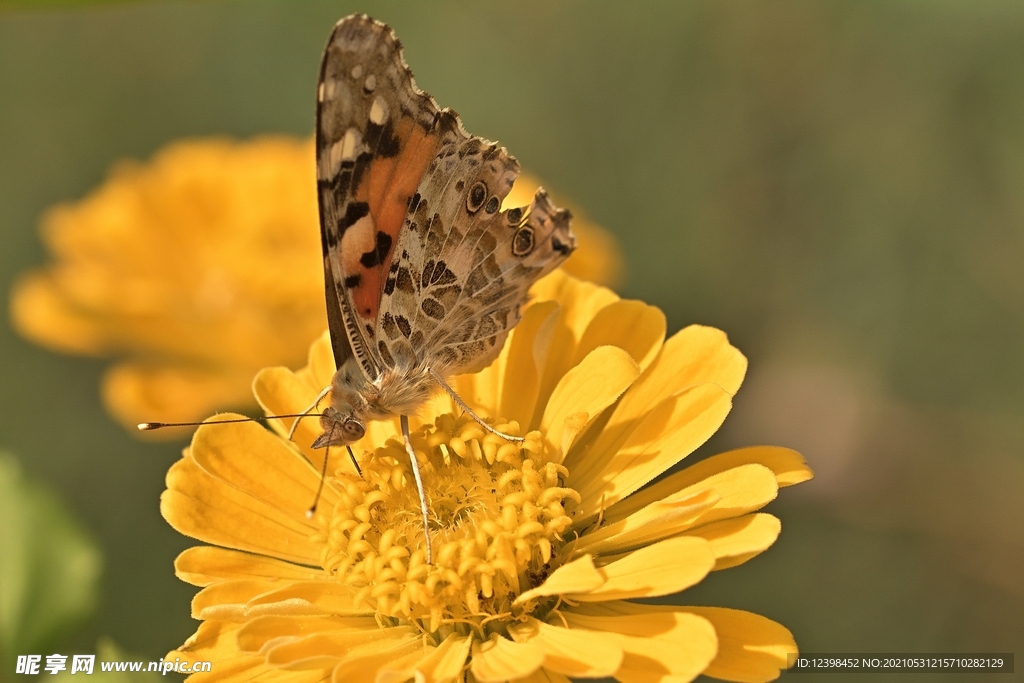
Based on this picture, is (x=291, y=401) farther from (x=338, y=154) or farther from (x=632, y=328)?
(x=632, y=328)

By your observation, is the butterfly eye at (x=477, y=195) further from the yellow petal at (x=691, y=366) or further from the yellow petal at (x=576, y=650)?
the yellow petal at (x=576, y=650)

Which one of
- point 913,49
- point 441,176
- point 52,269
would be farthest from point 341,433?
point 913,49

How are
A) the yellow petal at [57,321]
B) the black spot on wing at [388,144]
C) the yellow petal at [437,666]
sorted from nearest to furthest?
the yellow petal at [437,666] → the black spot on wing at [388,144] → the yellow petal at [57,321]

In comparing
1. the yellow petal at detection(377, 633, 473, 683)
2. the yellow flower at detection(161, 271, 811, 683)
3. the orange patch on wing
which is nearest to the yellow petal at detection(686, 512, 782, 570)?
the yellow flower at detection(161, 271, 811, 683)

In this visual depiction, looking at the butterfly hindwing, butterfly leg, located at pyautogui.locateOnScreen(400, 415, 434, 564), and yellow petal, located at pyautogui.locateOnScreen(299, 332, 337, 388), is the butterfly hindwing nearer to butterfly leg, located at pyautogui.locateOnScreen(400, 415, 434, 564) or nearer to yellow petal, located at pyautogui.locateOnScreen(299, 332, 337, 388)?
butterfly leg, located at pyautogui.locateOnScreen(400, 415, 434, 564)

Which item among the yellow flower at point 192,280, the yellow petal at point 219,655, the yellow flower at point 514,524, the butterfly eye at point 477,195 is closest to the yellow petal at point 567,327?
the yellow flower at point 514,524

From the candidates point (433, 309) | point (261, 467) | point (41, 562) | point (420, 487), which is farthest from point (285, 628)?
point (41, 562)
